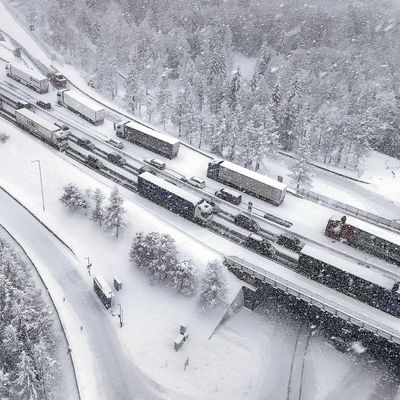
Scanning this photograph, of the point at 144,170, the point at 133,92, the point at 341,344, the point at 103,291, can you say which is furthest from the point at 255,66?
the point at 103,291

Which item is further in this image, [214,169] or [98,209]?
[214,169]

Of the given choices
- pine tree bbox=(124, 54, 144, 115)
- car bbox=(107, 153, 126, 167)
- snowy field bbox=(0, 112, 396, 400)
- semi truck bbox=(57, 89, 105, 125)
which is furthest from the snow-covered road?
pine tree bbox=(124, 54, 144, 115)

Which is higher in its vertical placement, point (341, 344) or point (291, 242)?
point (291, 242)

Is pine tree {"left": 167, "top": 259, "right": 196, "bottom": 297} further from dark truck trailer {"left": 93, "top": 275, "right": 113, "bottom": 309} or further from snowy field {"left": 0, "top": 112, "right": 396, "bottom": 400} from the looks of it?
dark truck trailer {"left": 93, "top": 275, "right": 113, "bottom": 309}

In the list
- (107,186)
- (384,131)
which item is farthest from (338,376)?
(384,131)

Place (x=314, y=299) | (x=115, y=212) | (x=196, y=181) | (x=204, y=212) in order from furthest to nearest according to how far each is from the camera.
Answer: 1. (x=196, y=181)
2. (x=204, y=212)
3. (x=115, y=212)
4. (x=314, y=299)

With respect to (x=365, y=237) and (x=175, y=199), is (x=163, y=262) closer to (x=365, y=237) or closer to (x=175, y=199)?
(x=175, y=199)
